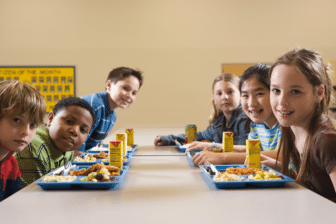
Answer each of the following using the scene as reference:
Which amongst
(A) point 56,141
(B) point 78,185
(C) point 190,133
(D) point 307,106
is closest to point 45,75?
(C) point 190,133

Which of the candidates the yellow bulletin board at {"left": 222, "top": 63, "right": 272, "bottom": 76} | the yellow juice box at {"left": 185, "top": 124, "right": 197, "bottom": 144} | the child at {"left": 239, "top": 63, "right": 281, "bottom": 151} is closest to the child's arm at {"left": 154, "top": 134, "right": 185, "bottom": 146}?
the yellow juice box at {"left": 185, "top": 124, "right": 197, "bottom": 144}

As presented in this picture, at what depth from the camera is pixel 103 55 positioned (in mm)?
5062

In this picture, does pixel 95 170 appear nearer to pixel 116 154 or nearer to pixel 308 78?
pixel 116 154

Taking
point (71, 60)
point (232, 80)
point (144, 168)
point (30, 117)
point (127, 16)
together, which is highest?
point (127, 16)

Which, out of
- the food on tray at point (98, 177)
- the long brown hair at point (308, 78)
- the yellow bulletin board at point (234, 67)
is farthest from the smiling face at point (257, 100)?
the yellow bulletin board at point (234, 67)

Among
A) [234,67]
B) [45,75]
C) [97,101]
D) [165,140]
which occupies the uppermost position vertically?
[234,67]

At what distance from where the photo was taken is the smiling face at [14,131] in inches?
46.8

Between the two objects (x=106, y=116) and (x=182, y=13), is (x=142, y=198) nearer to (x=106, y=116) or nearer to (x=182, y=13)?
(x=106, y=116)

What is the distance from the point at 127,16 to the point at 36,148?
393cm

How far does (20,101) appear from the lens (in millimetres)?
1201

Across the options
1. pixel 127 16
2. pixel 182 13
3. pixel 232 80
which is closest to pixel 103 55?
pixel 127 16

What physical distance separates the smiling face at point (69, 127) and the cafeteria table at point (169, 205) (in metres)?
0.54

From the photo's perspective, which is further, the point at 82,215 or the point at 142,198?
the point at 142,198

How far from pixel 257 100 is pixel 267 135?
0.25 metres
